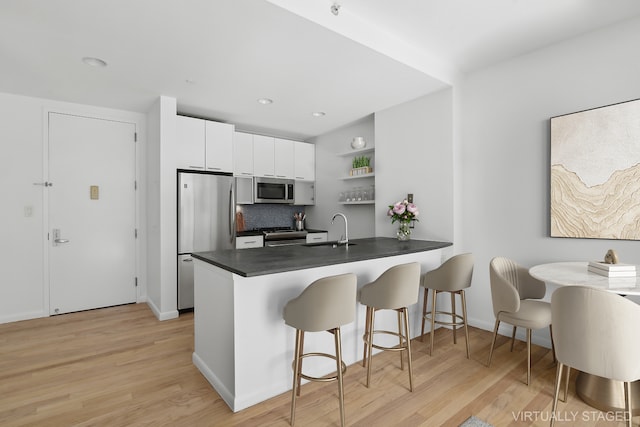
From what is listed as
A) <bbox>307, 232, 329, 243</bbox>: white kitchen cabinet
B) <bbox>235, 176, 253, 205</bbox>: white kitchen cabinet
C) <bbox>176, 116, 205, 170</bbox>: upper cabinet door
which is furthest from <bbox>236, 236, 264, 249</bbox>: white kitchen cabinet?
<bbox>176, 116, 205, 170</bbox>: upper cabinet door

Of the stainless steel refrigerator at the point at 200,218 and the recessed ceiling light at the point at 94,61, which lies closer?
the recessed ceiling light at the point at 94,61

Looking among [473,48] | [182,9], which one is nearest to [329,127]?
[473,48]

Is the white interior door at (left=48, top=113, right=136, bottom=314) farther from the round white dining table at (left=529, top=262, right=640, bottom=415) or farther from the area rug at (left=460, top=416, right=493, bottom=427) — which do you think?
the round white dining table at (left=529, top=262, right=640, bottom=415)

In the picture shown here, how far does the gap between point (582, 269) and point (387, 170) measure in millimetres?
2247

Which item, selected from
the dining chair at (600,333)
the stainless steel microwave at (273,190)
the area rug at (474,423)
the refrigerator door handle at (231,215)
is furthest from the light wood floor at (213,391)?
the stainless steel microwave at (273,190)

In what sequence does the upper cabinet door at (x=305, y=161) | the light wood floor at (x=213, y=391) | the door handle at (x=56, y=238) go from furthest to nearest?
the upper cabinet door at (x=305, y=161), the door handle at (x=56, y=238), the light wood floor at (x=213, y=391)

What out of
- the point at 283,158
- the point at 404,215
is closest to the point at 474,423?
the point at 404,215

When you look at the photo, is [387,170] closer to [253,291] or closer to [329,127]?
[329,127]

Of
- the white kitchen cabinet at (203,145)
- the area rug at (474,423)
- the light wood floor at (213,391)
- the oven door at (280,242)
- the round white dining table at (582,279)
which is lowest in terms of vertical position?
the light wood floor at (213,391)

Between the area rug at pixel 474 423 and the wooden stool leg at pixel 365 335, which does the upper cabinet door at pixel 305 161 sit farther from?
the area rug at pixel 474 423

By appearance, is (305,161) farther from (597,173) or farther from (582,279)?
(582,279)

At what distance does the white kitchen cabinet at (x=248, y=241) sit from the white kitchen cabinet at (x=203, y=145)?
39.3 inches

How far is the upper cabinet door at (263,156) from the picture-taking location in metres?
5.04

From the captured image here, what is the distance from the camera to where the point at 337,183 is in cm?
527
